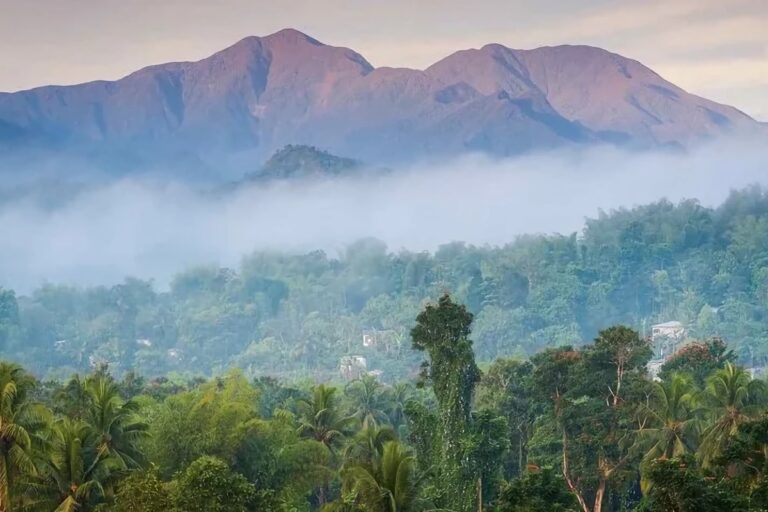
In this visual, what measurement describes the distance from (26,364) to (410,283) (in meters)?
40.9

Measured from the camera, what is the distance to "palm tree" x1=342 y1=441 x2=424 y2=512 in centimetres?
3197

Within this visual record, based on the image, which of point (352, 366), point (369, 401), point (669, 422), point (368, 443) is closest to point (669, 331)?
point (352, 366)

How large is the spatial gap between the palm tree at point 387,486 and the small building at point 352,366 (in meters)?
77.2

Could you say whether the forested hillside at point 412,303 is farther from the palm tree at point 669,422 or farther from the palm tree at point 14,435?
the palm tree at point 14,435

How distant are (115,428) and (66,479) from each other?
2.89m

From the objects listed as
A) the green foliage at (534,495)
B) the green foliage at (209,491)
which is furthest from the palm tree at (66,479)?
the green foliage at (534,495)

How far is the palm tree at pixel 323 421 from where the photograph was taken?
46.3 metres

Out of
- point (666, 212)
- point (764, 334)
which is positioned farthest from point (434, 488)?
point (666, 212)

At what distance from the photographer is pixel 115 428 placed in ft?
118

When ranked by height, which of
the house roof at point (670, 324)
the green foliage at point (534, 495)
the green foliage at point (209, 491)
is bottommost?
the house roof at point (670, 324)

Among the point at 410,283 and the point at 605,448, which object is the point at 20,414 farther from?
the point at 410,283

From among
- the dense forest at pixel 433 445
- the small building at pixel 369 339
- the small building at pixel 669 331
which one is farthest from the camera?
the small building at pixel 369 339

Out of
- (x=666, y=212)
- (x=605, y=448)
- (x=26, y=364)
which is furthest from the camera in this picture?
(x=666, y=212)

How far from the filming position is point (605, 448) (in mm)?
44031
